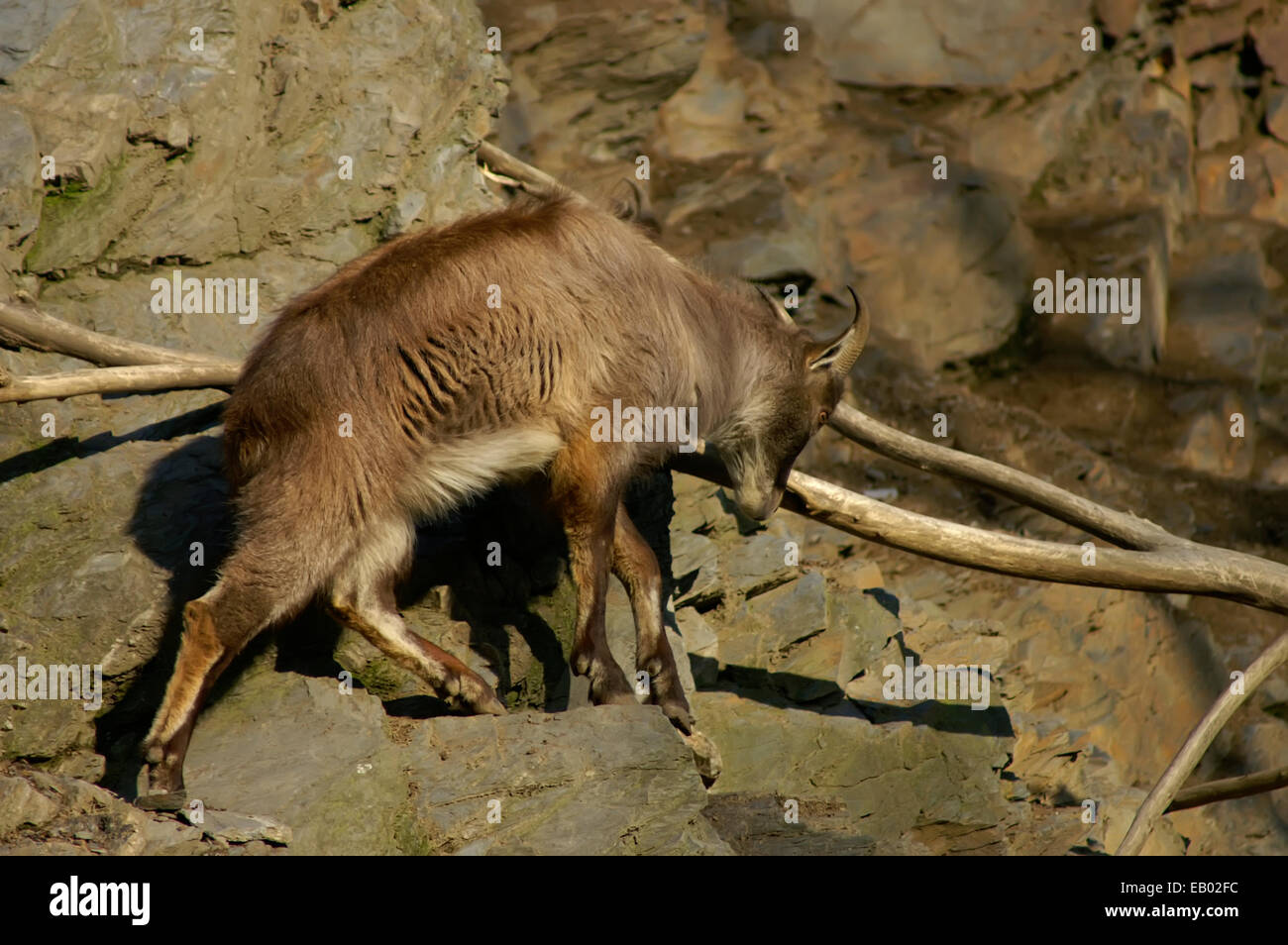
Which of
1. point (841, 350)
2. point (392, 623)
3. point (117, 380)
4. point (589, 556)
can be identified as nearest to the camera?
point (392, 623)

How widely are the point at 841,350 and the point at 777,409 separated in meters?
0.43

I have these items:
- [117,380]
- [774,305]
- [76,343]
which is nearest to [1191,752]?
[774,305]

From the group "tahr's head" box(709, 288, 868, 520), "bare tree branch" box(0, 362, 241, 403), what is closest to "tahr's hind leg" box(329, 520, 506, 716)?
"bare tree branch" box(0, 362, 241, 403)

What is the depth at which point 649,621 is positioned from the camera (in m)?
5.05

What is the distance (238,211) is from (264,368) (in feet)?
7.54

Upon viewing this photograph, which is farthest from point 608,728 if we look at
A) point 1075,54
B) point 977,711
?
point 1075,54

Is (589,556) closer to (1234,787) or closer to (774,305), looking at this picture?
(774,305)

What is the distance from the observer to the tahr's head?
5695 millimetres

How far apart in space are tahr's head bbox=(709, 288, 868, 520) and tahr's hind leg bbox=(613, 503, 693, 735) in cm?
75

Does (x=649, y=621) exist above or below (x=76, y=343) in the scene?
below

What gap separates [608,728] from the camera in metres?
4.17

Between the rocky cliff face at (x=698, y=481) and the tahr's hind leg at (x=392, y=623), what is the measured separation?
25cm

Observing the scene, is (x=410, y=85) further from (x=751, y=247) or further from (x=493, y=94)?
(x=751, y=247)

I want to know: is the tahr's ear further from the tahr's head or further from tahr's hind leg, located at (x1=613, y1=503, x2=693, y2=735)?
tahr's hind leg, located at (x1=613, y1=503, x2=693, y2=735)
